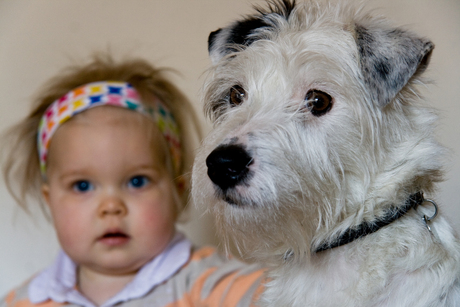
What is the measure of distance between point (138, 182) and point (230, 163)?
0.99 meters

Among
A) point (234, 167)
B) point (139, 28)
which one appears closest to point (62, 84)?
point (139, 28)

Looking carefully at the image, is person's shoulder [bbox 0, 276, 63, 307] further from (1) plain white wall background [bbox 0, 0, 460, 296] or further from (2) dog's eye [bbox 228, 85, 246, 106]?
(2) dog's eye [bbox 228, 85, 246, 106]

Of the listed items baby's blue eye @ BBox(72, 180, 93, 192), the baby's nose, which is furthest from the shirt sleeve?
baby's blue eye @ BBox(72, 180, 93, 192)

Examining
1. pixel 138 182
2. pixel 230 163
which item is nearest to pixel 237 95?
pixel 230 163

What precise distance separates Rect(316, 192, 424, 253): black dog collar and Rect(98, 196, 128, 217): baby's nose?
39.4 inches

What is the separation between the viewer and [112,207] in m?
1.87

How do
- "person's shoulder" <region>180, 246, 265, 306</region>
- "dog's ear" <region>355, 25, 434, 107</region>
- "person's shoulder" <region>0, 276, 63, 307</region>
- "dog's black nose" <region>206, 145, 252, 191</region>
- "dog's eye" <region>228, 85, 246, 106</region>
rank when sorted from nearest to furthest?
"dog's black nose" <region>206, 145, 252, 191</region> → "dog's ear" <region>355, 25, 434, 107</region> → "dog's eye" <region>228, 85, 246, 106</region> → "person's shoulder" <region>180, 246, 265, 306</region> → "person's shoulder" <region>0, 276, 63, 307</region>

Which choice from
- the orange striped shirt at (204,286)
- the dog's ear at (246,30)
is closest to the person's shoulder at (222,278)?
the orange striped shirt at (204,286)

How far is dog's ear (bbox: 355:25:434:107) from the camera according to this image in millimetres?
1194

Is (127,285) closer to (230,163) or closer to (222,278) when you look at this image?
(222,278)

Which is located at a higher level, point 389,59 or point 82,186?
point 389,59

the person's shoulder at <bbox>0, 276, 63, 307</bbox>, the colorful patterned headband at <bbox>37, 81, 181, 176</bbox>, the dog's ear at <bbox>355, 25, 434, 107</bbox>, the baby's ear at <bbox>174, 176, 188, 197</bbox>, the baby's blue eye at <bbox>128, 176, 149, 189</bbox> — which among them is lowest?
the person's shoulder at <bbox>0, 276, 63, 307</bbox>

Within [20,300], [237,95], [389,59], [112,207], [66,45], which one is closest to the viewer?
[389,59]

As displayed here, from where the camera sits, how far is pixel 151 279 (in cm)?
202
